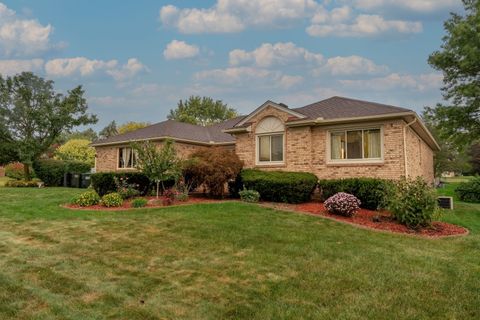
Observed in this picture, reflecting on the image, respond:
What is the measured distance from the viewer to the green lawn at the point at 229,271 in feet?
12.8

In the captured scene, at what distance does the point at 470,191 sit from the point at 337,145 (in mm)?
9179

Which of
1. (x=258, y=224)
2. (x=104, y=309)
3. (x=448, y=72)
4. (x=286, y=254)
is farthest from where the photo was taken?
(x=448, y=72)

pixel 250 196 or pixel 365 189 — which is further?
pixel 250 196

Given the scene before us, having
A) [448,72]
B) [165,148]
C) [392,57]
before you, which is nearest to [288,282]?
[165,148]

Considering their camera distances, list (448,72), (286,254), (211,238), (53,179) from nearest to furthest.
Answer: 1. (286,254)
2. (211,238)
3. (448,72)
4. (53,179)

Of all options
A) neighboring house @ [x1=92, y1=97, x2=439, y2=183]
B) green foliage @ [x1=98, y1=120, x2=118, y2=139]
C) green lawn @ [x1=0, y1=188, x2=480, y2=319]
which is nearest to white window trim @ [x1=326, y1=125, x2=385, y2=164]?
neighboring house @ [x1=92, y1=97, x2=439, y2=183]

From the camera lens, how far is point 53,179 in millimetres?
24750

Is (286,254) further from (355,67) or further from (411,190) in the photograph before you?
(355,67)

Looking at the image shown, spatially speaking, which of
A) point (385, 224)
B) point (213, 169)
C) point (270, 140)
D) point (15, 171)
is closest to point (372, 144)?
point (270, 140)

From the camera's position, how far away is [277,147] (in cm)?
1518

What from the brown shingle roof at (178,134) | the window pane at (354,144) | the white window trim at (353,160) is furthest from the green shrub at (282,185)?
→ the brown shingle roof at (178,134)

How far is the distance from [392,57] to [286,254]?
14.8 meters

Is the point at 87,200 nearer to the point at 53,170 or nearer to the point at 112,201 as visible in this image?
the point at 112,201

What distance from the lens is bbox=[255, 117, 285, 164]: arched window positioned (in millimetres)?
15027
